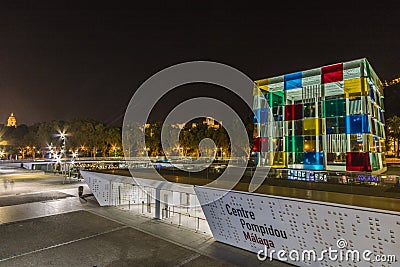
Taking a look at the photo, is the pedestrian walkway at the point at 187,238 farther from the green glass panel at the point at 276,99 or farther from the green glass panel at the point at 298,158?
the green glass panel at the point at 276,99

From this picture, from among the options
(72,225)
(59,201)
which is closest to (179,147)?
(59,201)

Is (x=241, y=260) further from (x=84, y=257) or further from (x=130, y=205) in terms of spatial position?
(x=130, y=205)

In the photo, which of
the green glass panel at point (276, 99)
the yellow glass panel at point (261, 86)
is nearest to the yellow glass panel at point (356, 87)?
the green glass panel at point (276, 99)

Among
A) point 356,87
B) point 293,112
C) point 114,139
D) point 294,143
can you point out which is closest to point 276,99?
point 293,112

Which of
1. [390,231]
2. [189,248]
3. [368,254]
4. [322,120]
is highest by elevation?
[322,120]

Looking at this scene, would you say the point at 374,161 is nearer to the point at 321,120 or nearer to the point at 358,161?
the point at 358,161

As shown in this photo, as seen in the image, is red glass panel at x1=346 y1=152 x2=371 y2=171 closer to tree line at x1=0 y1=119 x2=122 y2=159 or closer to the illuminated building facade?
the illuminated building facade

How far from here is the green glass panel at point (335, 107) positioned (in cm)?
2228

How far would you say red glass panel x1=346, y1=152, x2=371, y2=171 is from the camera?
20.6 metres

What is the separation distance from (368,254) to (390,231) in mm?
1281

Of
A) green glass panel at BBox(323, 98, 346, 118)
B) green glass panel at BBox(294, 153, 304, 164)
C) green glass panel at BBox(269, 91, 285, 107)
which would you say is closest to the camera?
green glass panel at BBox(323, 98, 346, 118)

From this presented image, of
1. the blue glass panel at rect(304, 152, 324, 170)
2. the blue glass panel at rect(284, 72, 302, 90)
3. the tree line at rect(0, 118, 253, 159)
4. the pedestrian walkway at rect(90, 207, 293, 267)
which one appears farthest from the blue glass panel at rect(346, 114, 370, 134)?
the tree line at rect(0, 118, 253, 159)

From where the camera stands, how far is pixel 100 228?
15.5 m

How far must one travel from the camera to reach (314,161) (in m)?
23.2
